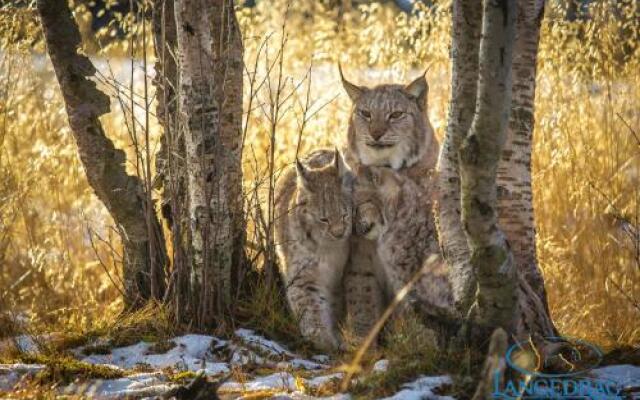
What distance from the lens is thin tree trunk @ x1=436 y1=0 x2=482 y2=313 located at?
3.40m

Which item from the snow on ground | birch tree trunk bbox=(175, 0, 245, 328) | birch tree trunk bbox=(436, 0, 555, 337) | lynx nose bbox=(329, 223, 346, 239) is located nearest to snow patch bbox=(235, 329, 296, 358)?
birch tree trunk bbox=(175, 0, 245, 328)

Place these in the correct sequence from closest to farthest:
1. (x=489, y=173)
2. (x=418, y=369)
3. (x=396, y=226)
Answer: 1. (x=489, y=173)
2. (x=418, y=369)
3. (x=396, y=226)

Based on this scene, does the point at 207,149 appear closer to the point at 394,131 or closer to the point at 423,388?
the point at 394,131

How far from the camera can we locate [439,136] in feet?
20.9

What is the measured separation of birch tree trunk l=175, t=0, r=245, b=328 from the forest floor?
9.9 inches

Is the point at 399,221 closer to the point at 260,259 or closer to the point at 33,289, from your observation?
the point at 260,259

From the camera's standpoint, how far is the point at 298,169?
4441 mm

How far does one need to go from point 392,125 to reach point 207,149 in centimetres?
150

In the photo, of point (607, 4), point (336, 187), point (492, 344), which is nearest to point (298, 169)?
point (336, 187)

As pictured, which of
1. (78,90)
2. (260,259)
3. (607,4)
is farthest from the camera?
(607,4)

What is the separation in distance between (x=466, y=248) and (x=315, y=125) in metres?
3.32

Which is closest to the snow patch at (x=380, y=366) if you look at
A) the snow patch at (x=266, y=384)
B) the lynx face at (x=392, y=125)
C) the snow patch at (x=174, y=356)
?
the snow patch at (x=266, y=384)

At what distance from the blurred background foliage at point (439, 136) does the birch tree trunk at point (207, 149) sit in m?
0.34

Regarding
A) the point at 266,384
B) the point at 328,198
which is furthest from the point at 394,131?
the point at 266,384
